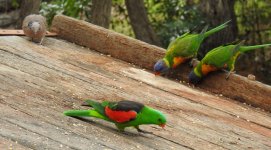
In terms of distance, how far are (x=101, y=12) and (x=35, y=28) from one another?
222 centimetres

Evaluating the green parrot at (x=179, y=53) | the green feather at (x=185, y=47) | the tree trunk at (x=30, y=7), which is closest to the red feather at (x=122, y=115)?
the green parrot at (x=179, y=53)

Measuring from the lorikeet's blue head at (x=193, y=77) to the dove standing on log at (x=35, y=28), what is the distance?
4.38ft

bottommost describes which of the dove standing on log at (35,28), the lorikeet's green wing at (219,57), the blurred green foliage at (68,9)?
the blurred green foliage at (68,9)

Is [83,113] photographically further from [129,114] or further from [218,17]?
[218,17]

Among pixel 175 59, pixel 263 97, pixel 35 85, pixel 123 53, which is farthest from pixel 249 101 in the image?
pixel 35 85

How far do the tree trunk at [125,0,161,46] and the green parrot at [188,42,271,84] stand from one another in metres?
3.08

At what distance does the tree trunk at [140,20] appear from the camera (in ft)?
26.5

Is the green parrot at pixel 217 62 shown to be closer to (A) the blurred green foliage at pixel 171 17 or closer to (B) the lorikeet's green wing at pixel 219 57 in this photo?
(B) the lorikeet's green wing at pixel 219 57

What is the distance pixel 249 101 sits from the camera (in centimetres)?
440


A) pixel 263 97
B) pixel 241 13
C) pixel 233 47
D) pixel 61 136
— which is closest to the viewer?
pixel 61 136

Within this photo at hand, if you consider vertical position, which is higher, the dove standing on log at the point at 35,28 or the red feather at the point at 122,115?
the dove standing on log at the point at 35,28

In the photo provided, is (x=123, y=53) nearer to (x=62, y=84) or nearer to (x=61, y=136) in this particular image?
(x=62, y=84)

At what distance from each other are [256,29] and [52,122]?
7559mm

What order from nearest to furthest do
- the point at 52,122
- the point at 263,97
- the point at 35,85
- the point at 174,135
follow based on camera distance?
1. the point at 52,122
2. the point at 174,135
3. the point at 35,85
4. the point at 263,97
